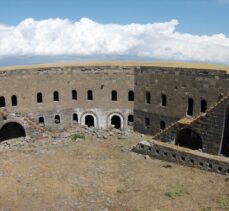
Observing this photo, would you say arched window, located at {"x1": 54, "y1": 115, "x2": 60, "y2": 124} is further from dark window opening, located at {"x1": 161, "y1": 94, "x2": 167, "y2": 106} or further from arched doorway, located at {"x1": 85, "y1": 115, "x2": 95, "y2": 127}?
dark window opening, located at {"x1": 161, "y1": 94, "x2": 167, "y2": 106}

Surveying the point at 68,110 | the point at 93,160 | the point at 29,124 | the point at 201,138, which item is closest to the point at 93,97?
the point at 68,110

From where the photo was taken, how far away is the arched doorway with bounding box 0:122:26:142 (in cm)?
3381

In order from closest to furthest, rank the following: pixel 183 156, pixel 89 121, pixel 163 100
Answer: pixel 183 156 < pixel 163 100 < pixel 89 121

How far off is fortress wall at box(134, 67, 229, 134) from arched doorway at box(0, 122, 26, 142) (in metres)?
11.5

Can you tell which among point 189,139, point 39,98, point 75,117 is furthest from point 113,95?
point 189,139

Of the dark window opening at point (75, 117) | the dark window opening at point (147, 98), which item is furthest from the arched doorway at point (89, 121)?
the dark window opening at point (147, 98)

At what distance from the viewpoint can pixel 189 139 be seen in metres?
30.0

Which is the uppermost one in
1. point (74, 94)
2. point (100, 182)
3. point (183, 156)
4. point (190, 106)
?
point (74, 94)

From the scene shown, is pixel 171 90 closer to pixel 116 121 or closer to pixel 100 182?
pixel 116 121

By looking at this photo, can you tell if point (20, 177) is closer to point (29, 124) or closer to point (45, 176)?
point (45, 176)

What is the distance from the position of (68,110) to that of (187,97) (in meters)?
12.3

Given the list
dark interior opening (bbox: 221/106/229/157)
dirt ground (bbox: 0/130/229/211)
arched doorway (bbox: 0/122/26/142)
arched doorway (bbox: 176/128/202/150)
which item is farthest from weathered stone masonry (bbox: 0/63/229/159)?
dirt ground (bbox: 0/130/229/211)

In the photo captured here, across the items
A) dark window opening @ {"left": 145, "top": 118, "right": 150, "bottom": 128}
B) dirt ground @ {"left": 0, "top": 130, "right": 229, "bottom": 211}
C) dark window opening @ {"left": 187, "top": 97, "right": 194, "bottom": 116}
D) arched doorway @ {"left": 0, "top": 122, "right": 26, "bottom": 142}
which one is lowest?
dirt ground @ {"left": 0, "top": 130, "right": 229, "bottom": 211}

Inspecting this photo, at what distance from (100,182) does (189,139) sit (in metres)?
10.6
